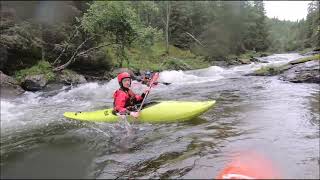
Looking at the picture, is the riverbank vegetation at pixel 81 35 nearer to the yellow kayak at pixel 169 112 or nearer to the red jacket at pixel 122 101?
the red jacket at pixel 122 101

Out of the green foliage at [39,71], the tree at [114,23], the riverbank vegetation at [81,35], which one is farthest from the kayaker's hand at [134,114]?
the tree at [114,23]

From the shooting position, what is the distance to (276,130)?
219 inches

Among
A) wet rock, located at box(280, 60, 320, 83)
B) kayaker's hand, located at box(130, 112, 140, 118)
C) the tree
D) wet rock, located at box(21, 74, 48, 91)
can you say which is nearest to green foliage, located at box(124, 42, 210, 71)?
the tree

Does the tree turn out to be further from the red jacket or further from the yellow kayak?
the yellow kayak

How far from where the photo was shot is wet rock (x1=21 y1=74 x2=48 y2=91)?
12.8 m

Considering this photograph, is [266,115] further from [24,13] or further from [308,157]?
[24,13]

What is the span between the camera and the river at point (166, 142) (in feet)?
13.3

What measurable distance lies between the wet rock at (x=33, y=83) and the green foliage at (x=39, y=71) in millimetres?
306

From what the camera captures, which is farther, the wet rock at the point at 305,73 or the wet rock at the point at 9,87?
the wet rock at the point at 305,73

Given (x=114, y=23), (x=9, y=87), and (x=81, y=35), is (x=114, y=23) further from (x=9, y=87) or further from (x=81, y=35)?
(x=9, y=87)

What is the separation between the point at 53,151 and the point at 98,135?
1.36 m

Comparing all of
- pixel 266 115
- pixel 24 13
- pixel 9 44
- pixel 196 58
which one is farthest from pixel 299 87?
pixel 196 58

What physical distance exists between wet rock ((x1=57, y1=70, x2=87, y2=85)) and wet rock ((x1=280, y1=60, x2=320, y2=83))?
26.2 ft

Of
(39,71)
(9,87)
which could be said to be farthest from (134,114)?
(39,71)
